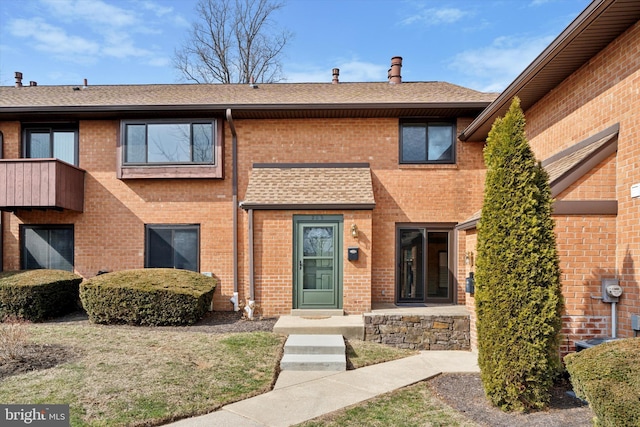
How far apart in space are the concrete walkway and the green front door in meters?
2.59

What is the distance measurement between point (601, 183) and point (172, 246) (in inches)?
352

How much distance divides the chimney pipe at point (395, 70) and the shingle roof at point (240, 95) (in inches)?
10.7

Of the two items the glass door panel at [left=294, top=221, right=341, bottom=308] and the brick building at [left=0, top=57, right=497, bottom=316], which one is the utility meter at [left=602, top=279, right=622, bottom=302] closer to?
the brick building at [left=0, top=57, right=497, bottom=316]

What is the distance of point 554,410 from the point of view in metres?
4.48

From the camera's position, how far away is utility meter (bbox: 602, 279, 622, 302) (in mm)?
5238

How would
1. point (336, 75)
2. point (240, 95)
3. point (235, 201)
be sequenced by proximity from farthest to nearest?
point (336, 75), point (240, 95), point (235, 201)

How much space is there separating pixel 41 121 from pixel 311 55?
10.8m

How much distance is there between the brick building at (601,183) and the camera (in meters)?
5.07

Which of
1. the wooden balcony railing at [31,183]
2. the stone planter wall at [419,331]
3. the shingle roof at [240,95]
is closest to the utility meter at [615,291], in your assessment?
the stone planter wall at [419,331]

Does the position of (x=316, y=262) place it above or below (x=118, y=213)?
below

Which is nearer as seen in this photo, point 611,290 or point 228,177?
point 611,290

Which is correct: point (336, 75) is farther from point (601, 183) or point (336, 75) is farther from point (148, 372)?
point (148, 372)

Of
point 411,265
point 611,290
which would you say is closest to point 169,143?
point 411,265

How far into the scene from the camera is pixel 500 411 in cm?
451
